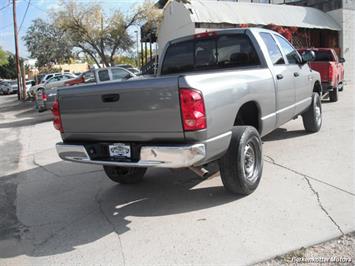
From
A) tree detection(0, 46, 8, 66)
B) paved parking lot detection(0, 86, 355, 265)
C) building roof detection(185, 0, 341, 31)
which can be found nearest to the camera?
paved parking lot detection(0, 86, 355, 265)

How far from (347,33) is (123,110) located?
24599mm

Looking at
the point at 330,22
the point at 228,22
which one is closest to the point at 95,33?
the point at 228,22

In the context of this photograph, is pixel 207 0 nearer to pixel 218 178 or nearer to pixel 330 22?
pixel 330 22

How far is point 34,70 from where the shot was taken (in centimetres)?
6612

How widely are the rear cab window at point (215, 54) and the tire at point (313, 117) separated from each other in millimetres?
2687

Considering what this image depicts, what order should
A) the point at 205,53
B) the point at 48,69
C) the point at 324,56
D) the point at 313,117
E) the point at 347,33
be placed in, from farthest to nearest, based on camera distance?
the point at 48,69 → the point at 347,33 → the point at 324,56 → the point at 313,117 → the point at 205,53

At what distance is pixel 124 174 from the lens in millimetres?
6074

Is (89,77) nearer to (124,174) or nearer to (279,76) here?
(124,174)

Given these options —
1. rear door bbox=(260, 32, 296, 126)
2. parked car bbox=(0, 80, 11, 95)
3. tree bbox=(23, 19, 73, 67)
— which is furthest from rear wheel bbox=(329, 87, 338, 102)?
parked car bbox=(0, 80, 11, 95)

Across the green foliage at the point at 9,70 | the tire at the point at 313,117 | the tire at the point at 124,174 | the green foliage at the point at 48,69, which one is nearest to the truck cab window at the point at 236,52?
the tire at the point at 124,174

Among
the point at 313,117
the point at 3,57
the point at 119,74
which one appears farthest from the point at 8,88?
the point at 313,117

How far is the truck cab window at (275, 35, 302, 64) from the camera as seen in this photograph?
7.03 meters

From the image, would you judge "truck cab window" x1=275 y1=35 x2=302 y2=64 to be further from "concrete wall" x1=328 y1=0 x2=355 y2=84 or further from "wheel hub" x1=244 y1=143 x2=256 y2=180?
"concrete wall" x1=328 y1=0 x2=355 y2=84

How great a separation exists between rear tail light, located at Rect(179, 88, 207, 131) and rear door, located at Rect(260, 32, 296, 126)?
230cm
